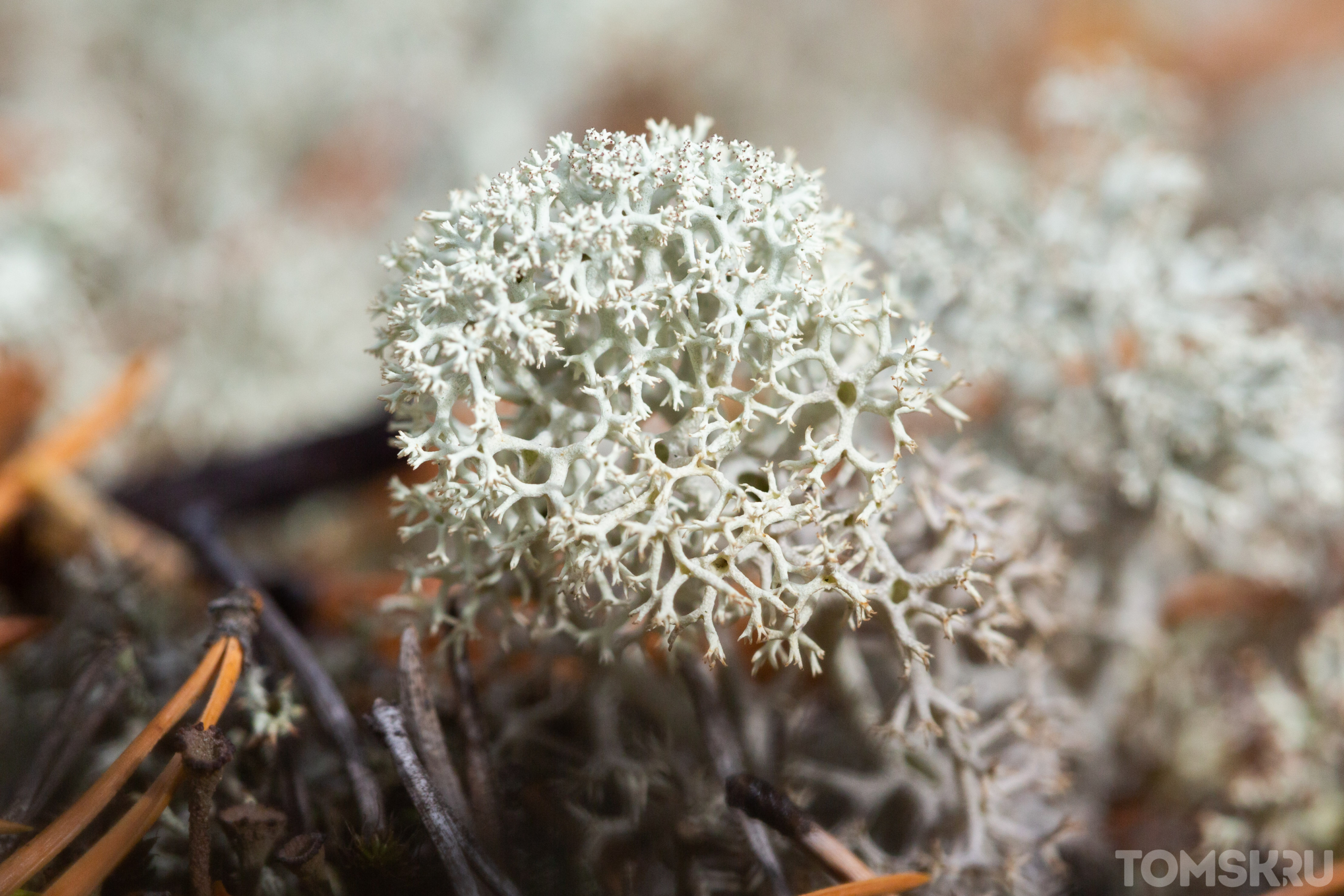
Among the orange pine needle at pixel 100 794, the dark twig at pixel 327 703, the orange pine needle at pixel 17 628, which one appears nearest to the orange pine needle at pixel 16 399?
the orange pine needle at pixel 17 628

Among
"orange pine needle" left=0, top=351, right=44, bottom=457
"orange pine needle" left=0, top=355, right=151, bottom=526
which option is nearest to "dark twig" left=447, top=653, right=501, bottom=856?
"orange pine needle" left=0, top=355, right=151, bottom=526

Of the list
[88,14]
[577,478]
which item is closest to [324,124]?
[88,14]

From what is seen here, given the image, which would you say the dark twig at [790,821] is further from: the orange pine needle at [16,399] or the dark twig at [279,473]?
the orange pine needle at [16,399]

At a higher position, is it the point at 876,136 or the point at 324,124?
the point at 876,136

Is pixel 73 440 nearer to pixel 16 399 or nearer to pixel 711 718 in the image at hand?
pixel 16 399

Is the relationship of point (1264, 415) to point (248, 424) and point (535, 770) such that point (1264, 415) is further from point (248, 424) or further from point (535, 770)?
point (248, 424)

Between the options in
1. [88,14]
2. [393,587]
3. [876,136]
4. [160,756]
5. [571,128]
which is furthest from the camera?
[876,136]
